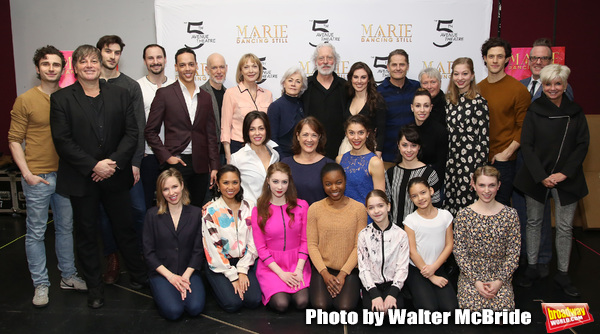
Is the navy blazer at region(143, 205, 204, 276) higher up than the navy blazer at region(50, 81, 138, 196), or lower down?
lower down

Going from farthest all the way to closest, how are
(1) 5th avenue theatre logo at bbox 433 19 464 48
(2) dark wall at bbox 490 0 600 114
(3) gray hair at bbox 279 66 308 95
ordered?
(2) dark wall at bbox 490 0 600 114 < (1) 5th avenue theatre logo at bbox 433 19 464 48 < (3) gray hair at bbox 279 66 308 95

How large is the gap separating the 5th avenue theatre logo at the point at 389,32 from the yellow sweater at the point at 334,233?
2.44 m

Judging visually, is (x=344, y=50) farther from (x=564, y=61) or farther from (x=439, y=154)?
(x=564, y=61)

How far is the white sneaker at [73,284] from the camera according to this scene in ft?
10.7

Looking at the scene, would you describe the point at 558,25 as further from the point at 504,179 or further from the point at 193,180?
→ the point at 193,180

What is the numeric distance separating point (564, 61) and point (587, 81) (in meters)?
0.50

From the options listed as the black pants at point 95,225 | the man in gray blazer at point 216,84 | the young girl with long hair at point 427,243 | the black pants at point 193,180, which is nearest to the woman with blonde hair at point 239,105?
the man in gray blazer at point 216,84

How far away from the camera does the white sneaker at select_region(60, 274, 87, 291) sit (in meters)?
3.27

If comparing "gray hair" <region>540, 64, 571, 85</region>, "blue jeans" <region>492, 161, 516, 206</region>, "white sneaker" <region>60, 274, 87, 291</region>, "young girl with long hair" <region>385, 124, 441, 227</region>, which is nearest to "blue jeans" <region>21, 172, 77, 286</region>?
"white sneaker" <region>60, 274, 87, 291</region>

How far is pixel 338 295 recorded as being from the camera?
2920mm

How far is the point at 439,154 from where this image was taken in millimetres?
3377

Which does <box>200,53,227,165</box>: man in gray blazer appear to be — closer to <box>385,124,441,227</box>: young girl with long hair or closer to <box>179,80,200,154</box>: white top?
<box>179,80,200,154</box>: white top

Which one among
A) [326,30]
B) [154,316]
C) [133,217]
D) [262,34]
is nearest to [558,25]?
[326,30]

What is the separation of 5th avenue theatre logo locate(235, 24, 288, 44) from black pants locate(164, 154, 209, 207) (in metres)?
1.92
